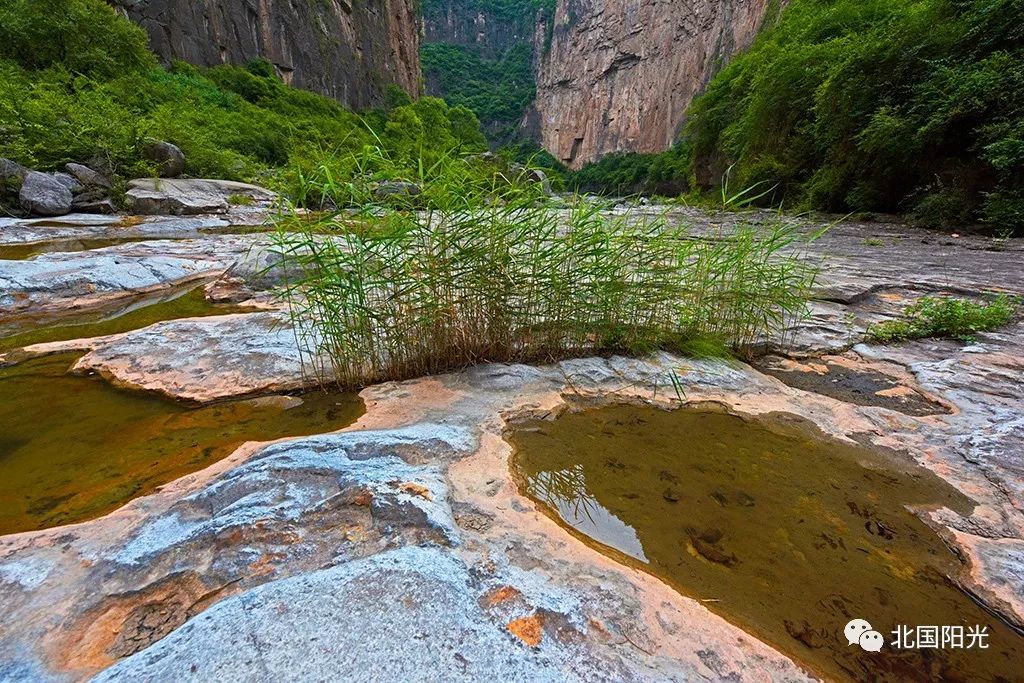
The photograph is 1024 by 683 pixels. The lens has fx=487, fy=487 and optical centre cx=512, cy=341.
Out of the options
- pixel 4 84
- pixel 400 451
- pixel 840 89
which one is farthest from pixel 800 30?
pixel 4 84

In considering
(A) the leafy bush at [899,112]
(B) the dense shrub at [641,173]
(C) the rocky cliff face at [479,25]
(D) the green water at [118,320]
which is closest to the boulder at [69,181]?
(D) the green water at [118,320]

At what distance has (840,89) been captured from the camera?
9.54m

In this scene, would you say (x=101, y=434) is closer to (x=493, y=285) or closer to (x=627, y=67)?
(x=493, y=285)

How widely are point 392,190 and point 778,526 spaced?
2096mm

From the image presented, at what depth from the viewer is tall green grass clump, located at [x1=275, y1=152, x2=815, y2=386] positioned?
85.4 inches

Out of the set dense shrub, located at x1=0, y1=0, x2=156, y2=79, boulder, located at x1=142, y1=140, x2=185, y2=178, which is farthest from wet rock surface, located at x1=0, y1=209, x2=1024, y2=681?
dense shrub, located at x1=0, y1=0, x2=156, y2=79

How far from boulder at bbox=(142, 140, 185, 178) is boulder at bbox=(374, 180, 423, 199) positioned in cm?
970

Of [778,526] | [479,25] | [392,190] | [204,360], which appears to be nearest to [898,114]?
[392,190]

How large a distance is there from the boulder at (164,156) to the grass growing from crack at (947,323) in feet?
38.2

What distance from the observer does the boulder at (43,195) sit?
6.93 metres

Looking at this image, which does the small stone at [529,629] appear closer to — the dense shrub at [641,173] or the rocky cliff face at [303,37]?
the dense shrub at [641,173]

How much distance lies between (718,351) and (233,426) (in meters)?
2.32

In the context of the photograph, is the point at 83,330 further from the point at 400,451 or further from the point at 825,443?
the point at 825,443

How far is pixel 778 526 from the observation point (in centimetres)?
130
